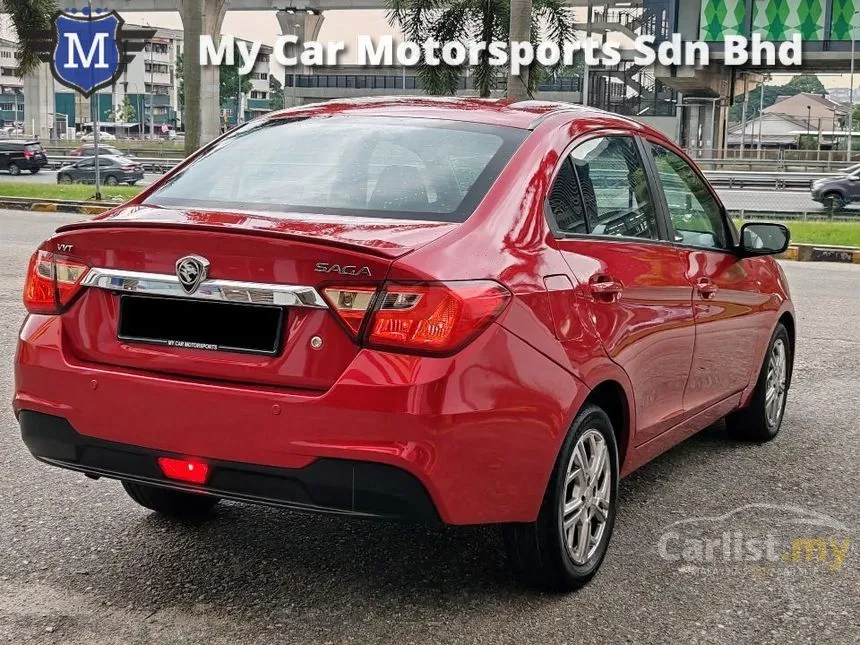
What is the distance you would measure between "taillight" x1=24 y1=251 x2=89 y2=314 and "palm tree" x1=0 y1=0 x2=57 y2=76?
26.7m

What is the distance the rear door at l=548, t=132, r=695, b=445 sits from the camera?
3.83m

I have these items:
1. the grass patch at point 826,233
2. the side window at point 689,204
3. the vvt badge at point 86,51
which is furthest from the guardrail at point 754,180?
the side window at point 689,204

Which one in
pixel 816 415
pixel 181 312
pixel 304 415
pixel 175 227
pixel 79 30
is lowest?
pixel 816 415

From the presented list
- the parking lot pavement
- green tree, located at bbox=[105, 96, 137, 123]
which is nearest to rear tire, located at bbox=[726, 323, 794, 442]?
the parking lot pavement

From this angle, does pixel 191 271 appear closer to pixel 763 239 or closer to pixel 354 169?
pixel 354 169

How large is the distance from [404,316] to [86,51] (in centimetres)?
2631

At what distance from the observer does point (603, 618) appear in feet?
11.6

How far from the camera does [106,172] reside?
36.3 m

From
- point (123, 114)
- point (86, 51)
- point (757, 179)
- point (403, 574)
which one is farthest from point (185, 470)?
point (123, 114)

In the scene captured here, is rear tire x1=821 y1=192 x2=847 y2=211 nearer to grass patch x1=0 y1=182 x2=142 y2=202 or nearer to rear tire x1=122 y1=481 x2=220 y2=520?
grass patch x1=0 y1=182 x2=142 y2=202

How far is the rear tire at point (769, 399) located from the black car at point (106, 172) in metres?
32.5

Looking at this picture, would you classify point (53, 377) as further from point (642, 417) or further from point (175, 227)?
point (642, 417)

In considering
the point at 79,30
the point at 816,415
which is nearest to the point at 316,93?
the point at 79,30

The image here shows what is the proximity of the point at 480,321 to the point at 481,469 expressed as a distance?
1.38 ft
